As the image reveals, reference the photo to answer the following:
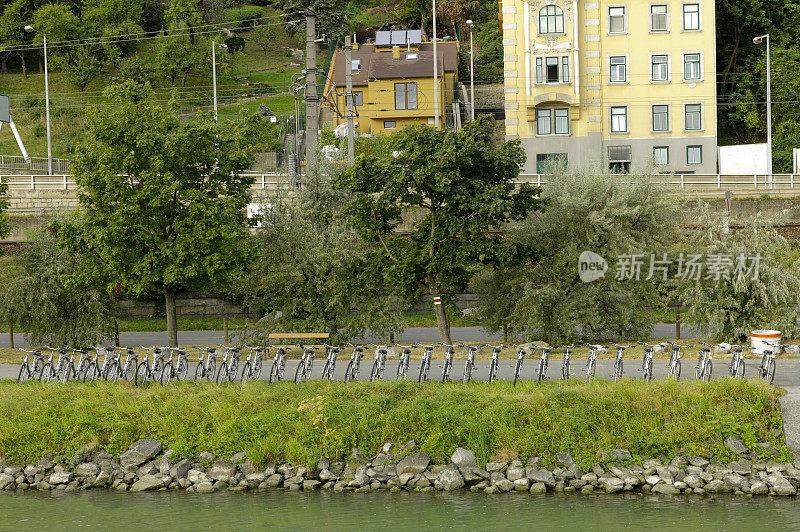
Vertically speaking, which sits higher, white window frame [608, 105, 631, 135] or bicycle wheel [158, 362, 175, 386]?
white window frame [608, 105, 631, 135]

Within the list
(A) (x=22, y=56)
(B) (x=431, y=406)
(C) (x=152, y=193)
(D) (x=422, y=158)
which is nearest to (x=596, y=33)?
(D) (x=422, y=158)

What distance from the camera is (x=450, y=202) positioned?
25922mm

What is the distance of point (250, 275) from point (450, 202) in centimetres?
696

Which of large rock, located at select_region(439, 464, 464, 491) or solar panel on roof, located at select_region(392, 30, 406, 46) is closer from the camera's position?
large rock, located at select_region(439, 464, 464, 491)

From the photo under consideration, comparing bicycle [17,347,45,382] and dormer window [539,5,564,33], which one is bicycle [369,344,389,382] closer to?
bicycle [17,347,45,382]

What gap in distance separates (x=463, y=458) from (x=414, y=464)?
921 millimetres

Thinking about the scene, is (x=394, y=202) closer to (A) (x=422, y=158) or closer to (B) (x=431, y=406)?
(A) (x=422, y=158)

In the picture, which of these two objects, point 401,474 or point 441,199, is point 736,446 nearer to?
point 401,474

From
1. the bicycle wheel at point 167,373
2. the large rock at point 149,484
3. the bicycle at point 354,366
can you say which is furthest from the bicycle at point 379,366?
the large rock at point 149,484

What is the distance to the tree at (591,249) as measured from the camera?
90.5ft

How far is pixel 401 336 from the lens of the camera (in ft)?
106

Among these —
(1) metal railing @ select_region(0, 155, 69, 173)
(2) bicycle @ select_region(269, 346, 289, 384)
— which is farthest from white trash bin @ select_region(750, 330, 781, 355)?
(1) metal railing @ select_region(0, 155, 69, 173)

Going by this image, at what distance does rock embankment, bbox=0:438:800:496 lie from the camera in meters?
16.6

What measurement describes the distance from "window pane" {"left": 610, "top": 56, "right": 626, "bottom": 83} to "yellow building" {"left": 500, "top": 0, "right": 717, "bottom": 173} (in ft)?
0.20
